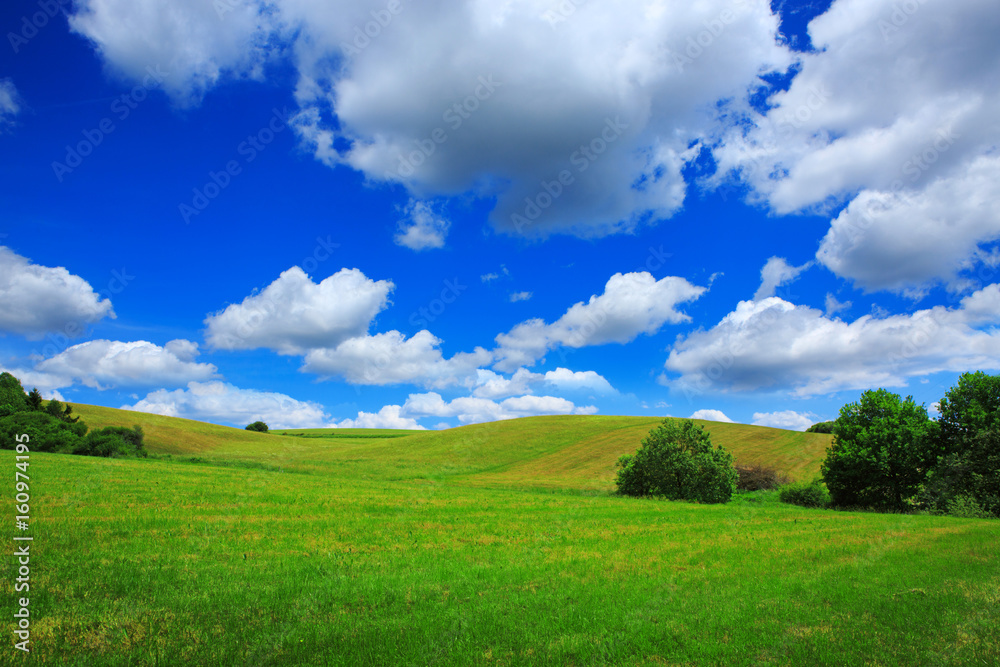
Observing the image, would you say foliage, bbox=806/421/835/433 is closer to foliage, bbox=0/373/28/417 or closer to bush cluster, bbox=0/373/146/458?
bush cluster, bbox=0/373/146/458

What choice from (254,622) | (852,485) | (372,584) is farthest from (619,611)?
(852,485)

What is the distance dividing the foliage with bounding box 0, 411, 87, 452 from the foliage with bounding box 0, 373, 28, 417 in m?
4.38

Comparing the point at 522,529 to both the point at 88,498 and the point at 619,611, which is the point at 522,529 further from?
the point at 88,498

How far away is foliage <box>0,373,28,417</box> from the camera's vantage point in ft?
216

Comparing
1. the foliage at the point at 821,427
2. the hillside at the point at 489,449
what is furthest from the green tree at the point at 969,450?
the foliage at the point at 821,427

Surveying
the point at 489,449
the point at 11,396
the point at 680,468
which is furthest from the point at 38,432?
the point at 680,468

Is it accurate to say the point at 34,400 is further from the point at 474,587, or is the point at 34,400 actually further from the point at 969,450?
the point at 969,450

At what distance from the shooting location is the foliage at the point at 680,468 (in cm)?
4744

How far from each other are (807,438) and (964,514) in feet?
164

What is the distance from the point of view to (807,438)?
83.7 metres

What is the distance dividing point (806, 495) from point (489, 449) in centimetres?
5660

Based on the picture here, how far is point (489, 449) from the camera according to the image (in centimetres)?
9438

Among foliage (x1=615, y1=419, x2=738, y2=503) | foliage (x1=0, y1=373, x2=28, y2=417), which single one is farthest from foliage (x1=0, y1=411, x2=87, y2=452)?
foliage (x1=615, y1=419, x2=738, y2=503)

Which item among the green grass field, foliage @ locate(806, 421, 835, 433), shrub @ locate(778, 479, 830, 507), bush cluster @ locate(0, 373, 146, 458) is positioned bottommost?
shrub @ locate(778, 479, 830, 507)
